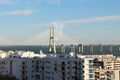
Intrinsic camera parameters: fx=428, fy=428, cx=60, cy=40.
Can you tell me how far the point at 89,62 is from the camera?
20734mm

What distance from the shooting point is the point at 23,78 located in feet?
76.4

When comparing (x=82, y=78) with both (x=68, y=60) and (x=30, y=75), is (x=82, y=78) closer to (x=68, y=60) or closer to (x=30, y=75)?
(x=68, y=60)

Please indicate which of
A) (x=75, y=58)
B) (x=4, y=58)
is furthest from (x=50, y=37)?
(x=75, y=58)

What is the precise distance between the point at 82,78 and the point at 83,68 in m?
0.48

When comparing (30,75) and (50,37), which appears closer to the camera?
(30,75)

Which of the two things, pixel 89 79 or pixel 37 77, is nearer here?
pixel 89 79

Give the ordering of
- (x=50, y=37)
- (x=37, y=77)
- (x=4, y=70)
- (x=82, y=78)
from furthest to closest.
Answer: (x=50, y=37)
(x=4, y=70)
(x=37, y=77)
(x=82, y=78)

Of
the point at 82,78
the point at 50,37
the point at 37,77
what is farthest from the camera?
the point at 50,37

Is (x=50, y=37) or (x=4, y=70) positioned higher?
(x=50, y=37)

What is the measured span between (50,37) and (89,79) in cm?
1434

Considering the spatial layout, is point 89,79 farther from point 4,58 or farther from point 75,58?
Result: point 4,58

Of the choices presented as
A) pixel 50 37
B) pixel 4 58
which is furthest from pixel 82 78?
pixel 50 37

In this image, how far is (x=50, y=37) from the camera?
114 feet

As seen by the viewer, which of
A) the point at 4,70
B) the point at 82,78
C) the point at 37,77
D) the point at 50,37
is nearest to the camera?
the point at 82,78
